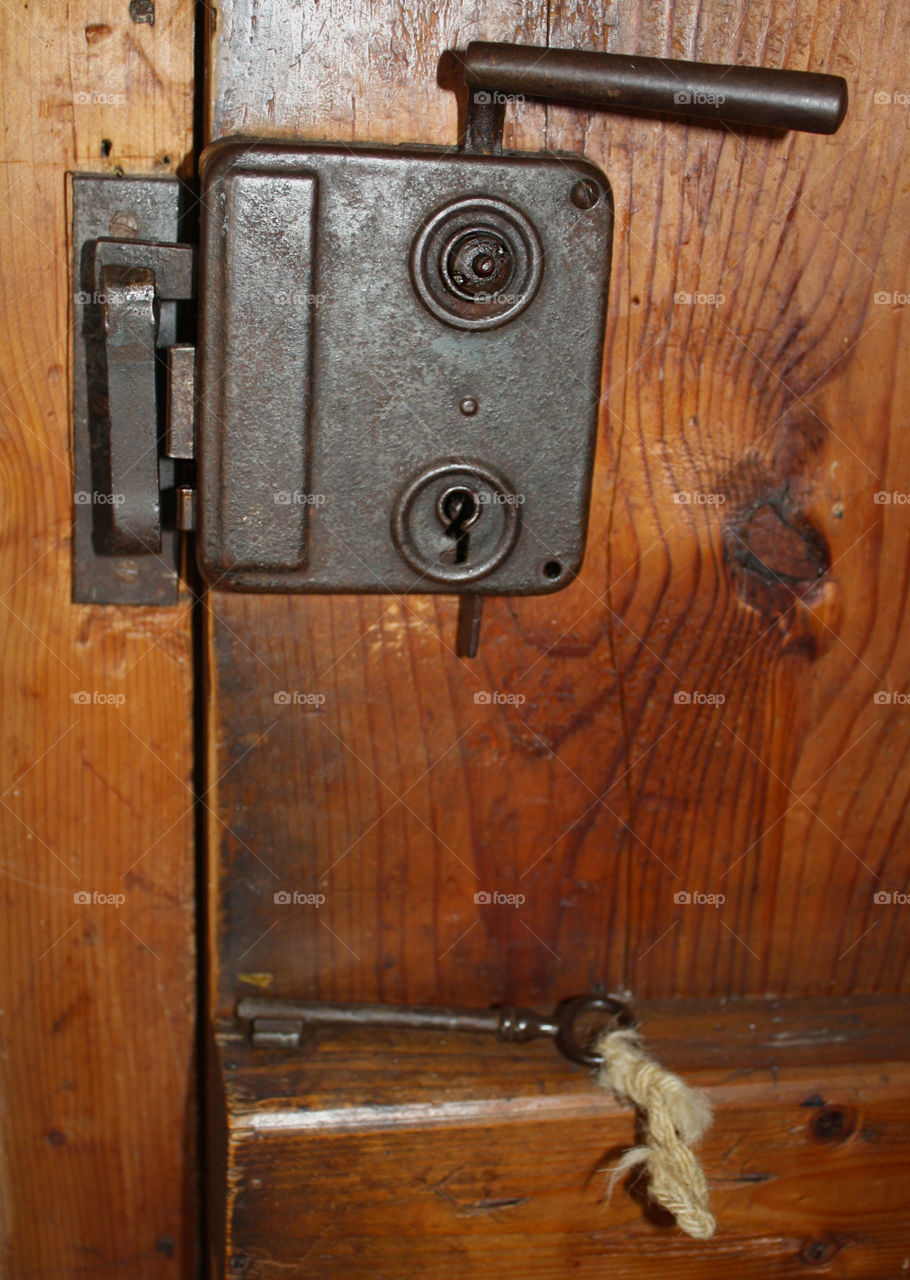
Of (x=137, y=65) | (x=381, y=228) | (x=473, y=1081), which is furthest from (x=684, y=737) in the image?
(x=137, y=65)

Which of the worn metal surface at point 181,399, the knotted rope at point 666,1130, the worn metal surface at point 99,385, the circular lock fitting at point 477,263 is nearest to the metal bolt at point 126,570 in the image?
the worn metal surface at point 99,385

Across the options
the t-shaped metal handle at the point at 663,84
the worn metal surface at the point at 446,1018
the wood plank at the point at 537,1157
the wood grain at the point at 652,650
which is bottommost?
the wood plank at the point at 537,1157

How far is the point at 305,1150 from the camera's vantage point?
23.5 inches

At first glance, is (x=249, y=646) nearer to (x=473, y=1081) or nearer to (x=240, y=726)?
(x=240, y=726)

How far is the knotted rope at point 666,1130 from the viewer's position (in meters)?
0.60

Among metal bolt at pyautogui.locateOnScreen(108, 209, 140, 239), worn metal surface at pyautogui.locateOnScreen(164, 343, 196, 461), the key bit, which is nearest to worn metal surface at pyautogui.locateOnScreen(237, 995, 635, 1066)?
the key bit

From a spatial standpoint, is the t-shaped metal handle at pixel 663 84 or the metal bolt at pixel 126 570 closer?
the t-shaped metal handle at pixel 663 84

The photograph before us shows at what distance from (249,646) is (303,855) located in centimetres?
15

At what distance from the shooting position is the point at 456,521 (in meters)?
0.56

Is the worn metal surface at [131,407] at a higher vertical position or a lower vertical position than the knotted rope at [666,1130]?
higher

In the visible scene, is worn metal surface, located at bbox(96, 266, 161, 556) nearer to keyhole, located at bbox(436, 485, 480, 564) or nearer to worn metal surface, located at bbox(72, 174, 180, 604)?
worn metal surface, located at bbox(72, 174, 180, 604)

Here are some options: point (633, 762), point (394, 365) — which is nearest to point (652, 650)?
point (633, 762)

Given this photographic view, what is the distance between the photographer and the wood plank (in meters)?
0.60

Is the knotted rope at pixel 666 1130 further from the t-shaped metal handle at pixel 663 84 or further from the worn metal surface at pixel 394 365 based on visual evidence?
the t-shaped metal handle at pixel 663 84
